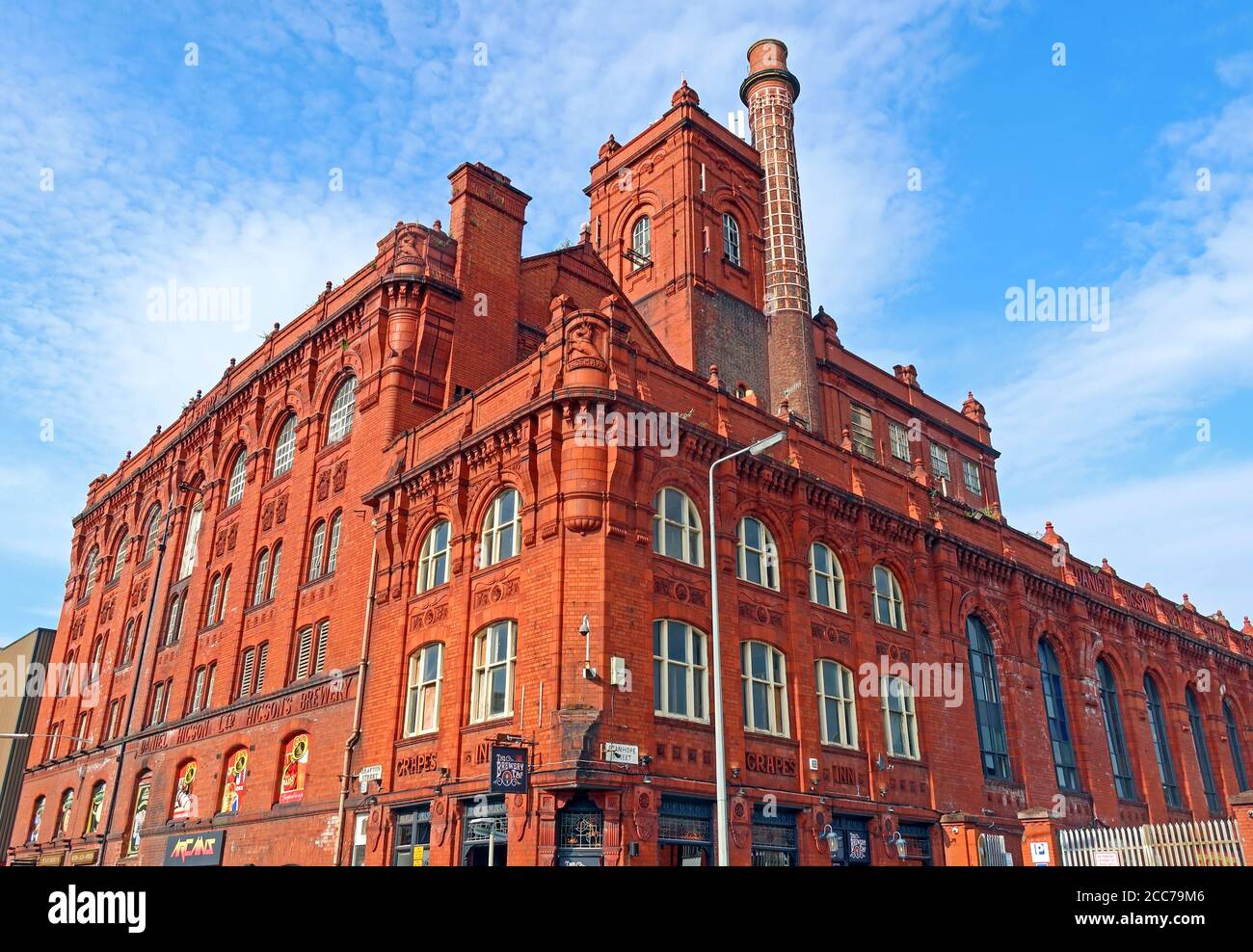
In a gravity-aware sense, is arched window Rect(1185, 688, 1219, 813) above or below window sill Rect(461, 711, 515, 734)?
above

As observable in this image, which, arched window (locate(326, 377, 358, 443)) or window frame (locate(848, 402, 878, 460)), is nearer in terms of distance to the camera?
arched window (locate(326, 377, 358, 443))

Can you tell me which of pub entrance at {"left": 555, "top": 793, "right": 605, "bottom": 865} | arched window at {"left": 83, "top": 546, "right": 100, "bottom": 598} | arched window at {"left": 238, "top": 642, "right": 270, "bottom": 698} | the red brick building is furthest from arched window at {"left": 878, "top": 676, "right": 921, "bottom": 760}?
arched window at {"left": 83, "top": 546, "right": 100, "bottom": 598}

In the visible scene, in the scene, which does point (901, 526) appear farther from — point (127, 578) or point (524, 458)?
point (127, 578)

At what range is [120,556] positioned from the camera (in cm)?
5094

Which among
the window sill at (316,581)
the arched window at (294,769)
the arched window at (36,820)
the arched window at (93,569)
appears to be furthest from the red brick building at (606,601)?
the arched window at (93,569)

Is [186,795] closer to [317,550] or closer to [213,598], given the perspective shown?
[213,598]

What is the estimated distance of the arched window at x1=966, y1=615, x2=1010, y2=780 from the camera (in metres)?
32.7

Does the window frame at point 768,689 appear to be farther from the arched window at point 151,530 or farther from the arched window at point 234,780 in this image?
the arched window at point 151,530

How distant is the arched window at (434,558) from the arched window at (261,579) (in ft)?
34.5

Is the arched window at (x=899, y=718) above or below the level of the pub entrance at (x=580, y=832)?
above

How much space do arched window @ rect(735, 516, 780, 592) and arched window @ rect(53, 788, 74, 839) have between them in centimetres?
3415

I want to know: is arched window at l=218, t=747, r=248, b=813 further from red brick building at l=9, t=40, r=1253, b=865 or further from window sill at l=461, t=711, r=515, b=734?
window sill at l=461, t=711, r=515, b=734

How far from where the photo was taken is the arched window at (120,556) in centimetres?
4986

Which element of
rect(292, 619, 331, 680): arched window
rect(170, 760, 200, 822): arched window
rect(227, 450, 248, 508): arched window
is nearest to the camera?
rect(292, 619, 331, 680): arched window
